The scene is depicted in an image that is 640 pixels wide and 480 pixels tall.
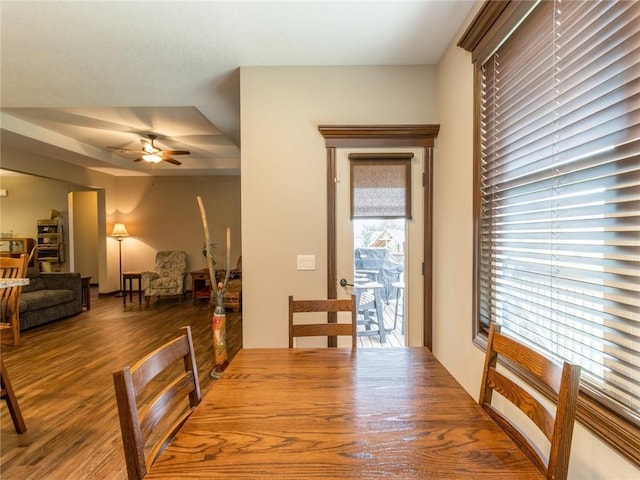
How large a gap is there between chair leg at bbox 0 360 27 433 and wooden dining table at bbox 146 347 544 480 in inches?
72.6

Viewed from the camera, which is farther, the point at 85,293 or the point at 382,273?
the point at 85,293

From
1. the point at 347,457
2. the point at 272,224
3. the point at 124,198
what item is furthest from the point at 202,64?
the point at 124,198

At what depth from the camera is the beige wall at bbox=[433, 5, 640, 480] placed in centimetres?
191

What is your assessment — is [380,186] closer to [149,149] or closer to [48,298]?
[149,149]

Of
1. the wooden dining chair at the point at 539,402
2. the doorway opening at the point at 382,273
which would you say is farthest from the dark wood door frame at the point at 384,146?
the wooden dining chair at the point at 539,402

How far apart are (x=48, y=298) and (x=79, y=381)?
2510 mm

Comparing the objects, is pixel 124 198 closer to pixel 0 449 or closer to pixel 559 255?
pixel 0 449

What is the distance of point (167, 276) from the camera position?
6.23m

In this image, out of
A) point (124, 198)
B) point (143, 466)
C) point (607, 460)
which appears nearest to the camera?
point (143, 466)

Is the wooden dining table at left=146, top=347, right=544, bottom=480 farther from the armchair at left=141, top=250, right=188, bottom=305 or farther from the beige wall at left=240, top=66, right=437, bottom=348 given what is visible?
the armchair at left=141, top=250, right=188, bottom=305

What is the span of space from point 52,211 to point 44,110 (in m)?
4.75

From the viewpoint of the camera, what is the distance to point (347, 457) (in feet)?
2.66

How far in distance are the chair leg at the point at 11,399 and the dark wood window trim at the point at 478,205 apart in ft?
9.98

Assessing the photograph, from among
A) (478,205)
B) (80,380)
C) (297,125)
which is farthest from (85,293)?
(478,205)
